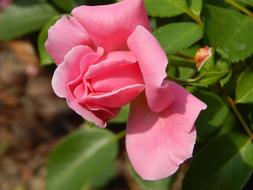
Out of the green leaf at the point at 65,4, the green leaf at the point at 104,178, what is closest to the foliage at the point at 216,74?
the green leaf at the point at 65,4

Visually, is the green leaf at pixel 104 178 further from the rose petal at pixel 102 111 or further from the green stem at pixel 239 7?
the rose petal at pixel 102 111

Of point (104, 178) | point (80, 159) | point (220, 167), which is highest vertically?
point (220, 167)

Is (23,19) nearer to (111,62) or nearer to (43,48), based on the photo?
(43,48)

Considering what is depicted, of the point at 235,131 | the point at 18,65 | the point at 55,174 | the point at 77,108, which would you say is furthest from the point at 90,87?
the point at 18,65

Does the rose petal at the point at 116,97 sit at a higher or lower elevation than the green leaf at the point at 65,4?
higher

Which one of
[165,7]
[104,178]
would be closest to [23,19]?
[165,7]

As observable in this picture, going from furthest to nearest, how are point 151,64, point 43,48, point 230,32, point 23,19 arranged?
point 23,19 → point 43,48 → point 230,32 → point 151,64

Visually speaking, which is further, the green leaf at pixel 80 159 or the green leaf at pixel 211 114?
the green leaf at pixel 80 159
